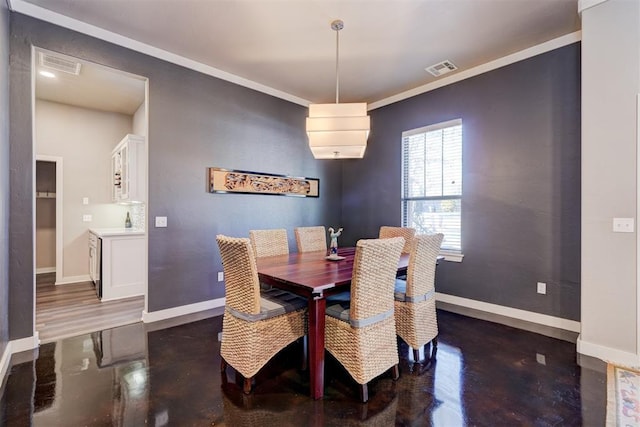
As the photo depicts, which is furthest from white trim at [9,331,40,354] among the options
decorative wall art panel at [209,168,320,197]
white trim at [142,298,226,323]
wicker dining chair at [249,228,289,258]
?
decorative wall art panel at [209,168,320,197]

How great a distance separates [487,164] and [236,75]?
3351 millimetres

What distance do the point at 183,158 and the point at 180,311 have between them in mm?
1799

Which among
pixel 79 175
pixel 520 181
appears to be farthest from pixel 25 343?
pixel 520 181

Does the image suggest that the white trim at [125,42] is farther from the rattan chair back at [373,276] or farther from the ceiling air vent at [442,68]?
the rattan chair back at [373,276]

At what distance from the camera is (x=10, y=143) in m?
2.56

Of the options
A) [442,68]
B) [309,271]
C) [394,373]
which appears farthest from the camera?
[442,68]

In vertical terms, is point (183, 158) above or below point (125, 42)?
below

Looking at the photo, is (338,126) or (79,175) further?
(79,175)

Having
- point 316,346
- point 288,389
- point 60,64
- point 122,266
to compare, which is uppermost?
point 60,64

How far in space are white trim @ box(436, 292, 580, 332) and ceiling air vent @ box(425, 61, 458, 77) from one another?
2.87 m

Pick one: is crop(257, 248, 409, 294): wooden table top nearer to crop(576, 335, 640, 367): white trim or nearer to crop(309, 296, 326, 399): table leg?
crop(309, 296, 326, 399): table leg

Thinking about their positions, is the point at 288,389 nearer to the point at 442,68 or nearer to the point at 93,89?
the point at 442,68

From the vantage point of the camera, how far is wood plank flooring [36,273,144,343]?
3.03 m

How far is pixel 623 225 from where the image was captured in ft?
7.83
